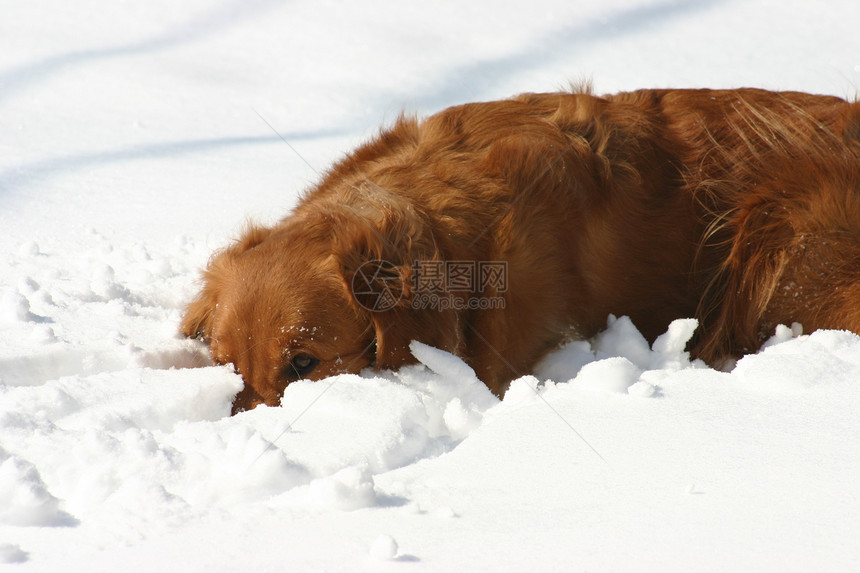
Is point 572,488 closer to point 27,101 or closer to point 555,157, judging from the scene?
point 555,157

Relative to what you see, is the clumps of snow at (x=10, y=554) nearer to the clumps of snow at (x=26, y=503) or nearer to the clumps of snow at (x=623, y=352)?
the clumps of snow at (x=26, y=503)

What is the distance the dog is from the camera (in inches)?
101

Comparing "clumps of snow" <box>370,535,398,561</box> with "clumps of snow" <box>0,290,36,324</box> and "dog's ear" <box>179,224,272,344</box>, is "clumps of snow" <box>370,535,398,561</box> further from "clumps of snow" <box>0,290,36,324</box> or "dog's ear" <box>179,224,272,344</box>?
"clumps of snow" <box>0,290,36,324</box>

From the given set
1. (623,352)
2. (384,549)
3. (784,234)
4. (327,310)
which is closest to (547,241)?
(623,352)

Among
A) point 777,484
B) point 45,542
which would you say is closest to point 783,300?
point 777,484

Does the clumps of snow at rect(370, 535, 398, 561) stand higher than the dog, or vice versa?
the dog

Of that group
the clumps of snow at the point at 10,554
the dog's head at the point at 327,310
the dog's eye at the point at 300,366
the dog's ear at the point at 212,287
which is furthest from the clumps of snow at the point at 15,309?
the clumps of snow at the point at 10,554

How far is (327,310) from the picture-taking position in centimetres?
256

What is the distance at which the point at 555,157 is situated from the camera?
9.21ft

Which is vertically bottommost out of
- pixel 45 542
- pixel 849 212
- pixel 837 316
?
pixel 45 542

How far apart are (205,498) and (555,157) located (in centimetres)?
174

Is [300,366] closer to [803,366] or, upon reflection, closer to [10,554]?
[10,554]

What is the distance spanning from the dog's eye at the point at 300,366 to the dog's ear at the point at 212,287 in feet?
1.69

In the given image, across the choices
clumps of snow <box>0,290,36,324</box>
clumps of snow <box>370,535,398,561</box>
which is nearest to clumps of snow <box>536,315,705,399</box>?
clumps of snow <box>370,535,398,561</box>
